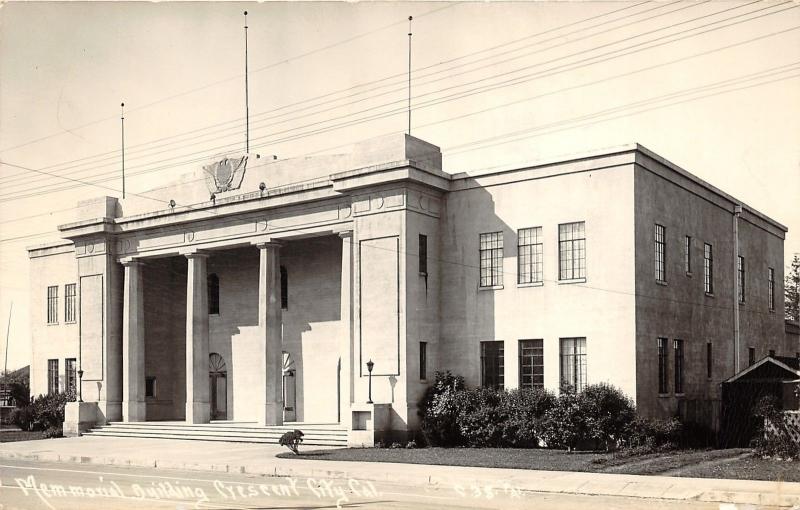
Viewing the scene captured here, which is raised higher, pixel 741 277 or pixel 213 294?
pixel 741 277

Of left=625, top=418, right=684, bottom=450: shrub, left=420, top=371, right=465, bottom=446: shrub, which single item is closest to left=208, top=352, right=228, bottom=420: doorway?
left=420, top=371, right=465, bottom=446: shrub

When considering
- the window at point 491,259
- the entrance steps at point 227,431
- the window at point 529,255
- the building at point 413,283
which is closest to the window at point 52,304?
the building at point 413,283

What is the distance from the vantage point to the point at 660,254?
99.6 feet

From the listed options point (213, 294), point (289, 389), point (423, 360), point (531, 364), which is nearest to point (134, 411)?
point (213, 294)

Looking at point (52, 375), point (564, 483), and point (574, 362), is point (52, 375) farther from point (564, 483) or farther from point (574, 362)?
point (564, 483)

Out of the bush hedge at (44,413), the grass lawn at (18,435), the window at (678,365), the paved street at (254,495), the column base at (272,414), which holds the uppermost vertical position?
the window at (678,365)

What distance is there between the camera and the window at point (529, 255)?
30.3 meters

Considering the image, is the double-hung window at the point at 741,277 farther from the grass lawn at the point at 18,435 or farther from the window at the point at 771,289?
the grass lawn at the point at 18,435

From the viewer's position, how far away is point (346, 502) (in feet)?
54.7

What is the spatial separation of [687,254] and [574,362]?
22.2 feet

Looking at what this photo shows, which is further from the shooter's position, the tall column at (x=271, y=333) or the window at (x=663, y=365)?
the tall column at (x=271, y=333)

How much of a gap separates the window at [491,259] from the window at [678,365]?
655 centimetres

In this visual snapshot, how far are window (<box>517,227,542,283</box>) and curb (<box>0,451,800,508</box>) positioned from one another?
30.5ft

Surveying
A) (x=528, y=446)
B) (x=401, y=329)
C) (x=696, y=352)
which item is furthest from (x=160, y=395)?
(x=696, y=352)
